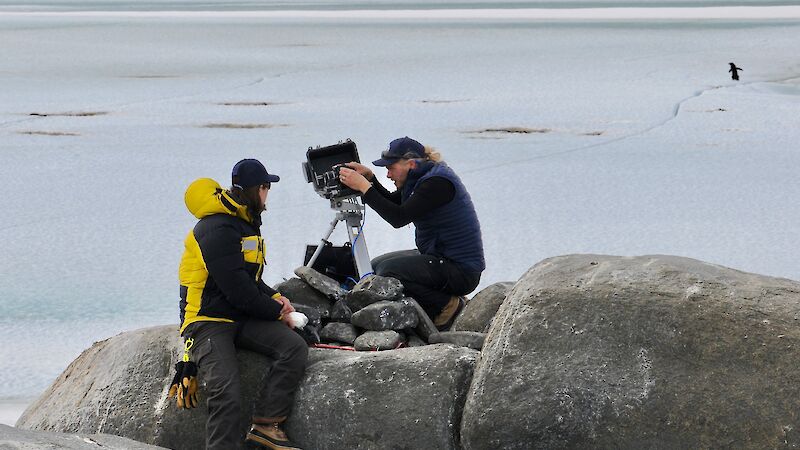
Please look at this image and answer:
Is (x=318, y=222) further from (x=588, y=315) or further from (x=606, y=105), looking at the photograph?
(x=606, y=105)

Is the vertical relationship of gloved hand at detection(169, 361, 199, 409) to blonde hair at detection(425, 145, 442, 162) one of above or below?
below

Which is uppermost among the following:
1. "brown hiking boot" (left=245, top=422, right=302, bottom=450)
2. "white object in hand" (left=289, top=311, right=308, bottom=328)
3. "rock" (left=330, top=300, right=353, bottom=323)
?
"white object in hand" (left=289, top=311, right=308, bottom=328)

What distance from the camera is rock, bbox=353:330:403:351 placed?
499 cm

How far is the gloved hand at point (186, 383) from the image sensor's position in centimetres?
446

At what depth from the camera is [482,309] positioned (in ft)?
17.3

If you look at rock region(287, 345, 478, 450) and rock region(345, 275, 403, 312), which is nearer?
rock region(287, 345, 478, 450)

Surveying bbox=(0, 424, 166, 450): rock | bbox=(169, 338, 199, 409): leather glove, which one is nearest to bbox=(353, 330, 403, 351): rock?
bbox=(169, 338, 199, 409): leather glove

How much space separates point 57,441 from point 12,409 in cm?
210

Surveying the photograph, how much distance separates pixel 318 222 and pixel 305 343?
154 inches

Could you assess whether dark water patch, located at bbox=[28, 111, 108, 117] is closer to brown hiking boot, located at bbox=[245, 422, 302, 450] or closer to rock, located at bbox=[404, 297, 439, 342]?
rock, located at bbox=[404, 297, 439, 342]

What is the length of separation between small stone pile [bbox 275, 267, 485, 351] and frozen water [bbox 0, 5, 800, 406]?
1640 mm

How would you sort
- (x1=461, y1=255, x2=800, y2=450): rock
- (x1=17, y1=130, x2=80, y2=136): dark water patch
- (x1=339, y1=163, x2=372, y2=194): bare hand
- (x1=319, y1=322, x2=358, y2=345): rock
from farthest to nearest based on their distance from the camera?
(x1=17, y1=130, x2=80, y2=136): dark water patch, (x1=339, y1=163, x2=372, y2=194): bare hand, (x1=319, y1=322, x2=358, y2=345): rock, (x1=461, y1=255, x2=800, y2=450): rock

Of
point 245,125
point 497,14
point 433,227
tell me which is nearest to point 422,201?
point 433,227

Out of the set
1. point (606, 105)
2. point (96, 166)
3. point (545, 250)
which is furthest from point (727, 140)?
point (96, 166)
